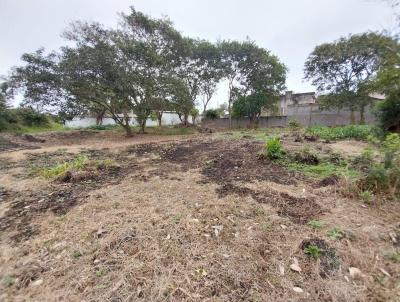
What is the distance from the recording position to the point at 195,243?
198 centimetres

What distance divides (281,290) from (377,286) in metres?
0.70

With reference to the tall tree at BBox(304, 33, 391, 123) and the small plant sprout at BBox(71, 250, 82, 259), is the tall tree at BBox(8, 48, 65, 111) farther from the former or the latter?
the tall tree at BBox(304, 33, 391, 123)

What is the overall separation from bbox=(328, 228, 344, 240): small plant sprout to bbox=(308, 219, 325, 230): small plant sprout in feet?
0.35

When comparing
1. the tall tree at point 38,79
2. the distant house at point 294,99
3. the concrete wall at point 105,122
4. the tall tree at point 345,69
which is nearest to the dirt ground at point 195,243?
the tall tree at point 38,79

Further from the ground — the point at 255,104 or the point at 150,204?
the point at 255,104

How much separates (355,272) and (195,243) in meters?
1.26

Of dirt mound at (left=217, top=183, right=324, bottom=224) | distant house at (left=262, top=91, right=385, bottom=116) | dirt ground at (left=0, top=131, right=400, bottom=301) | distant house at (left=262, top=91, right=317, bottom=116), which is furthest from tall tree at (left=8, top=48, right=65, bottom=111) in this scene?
distant house at (left=262, top=91, right=317, bottom=116)

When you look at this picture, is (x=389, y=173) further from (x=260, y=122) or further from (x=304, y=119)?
(x=260, y=122)

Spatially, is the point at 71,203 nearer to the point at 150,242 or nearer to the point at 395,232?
the point at 150,242

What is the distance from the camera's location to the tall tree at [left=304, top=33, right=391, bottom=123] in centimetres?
1424

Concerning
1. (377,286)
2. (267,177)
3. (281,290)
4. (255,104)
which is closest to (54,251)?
(281,290)

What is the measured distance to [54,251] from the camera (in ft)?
6.38

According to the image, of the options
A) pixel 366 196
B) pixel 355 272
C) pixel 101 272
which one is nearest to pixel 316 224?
pixel 355 272

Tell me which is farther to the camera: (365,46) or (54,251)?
(365,46)
